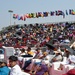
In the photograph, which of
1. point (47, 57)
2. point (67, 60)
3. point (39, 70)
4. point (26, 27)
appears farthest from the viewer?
point (26, 27)

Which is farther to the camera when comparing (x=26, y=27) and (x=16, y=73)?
(x=26, y=27)

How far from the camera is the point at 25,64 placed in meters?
15.6

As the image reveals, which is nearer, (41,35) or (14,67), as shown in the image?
(14,67)

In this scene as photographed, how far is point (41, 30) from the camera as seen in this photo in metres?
48.6

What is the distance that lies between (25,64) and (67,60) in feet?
6.75

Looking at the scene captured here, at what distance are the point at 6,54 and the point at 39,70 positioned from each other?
8.87 meters

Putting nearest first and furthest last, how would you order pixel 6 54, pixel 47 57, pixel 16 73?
pixel 16 73, pixel 47 57, pixel 6 54

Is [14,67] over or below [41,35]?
over

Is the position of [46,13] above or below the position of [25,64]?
above

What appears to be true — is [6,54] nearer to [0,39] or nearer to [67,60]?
[67,60]

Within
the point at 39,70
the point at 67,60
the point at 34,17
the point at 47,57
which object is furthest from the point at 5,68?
the point at 34,17

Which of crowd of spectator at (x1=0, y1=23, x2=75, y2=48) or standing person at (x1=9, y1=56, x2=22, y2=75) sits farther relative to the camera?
crowd of spectator at (x1=0, y1=23, x2=75, y2=48)

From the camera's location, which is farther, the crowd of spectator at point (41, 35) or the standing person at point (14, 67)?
the crowd of spectator at point (41, 35)

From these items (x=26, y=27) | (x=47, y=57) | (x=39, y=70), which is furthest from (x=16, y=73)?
(x=26, y=27)
